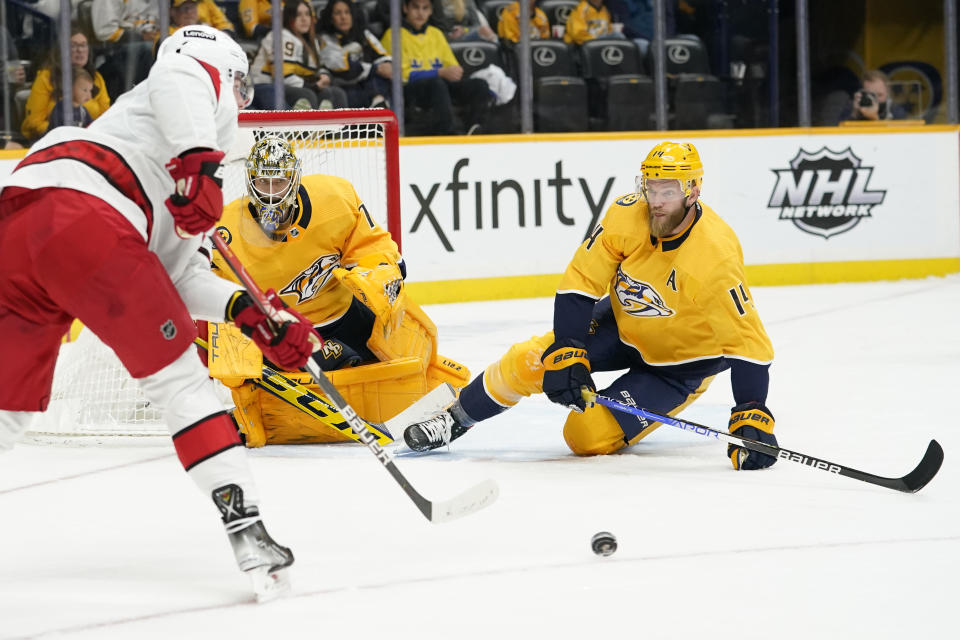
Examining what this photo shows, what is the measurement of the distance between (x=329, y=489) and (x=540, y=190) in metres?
4.08

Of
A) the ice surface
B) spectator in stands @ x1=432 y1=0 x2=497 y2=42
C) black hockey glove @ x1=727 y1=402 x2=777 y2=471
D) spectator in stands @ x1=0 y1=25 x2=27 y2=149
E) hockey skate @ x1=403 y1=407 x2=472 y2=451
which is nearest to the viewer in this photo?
the ice surface

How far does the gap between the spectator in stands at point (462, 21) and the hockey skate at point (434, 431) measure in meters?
4.15

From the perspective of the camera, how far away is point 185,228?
2150 mm

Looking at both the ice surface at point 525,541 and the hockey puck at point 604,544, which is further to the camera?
the hockey puck at point 604,544

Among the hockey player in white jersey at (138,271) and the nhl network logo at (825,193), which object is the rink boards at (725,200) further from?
the hockey player in white jersey at (138,271)

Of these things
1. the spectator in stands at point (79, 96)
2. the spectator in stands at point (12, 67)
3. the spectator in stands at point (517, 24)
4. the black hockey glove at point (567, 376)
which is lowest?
the black hockey glove at point (567, 376)

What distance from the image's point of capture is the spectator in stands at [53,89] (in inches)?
234

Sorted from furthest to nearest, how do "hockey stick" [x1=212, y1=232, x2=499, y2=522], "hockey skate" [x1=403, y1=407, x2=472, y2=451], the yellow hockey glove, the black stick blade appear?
the yellow hockey glove
"hockey skate" [x1=403, y1=407, x2=472, y2=451]
the black stick blade
"hockey stick" [x1=212, y1=232, x2=499, y2=522]

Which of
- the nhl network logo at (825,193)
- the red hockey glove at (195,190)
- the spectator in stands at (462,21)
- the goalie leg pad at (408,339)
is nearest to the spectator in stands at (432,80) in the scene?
the spectator in stands at (462,21)

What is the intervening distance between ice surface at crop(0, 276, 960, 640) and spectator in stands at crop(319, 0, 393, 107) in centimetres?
334

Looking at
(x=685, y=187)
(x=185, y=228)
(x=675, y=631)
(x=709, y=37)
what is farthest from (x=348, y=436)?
(x=709, y=37)

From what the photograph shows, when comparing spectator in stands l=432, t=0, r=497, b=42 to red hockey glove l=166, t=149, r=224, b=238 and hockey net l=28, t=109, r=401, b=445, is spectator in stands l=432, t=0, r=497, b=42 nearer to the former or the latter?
hockey net l=28, t=109, r=401, b=445

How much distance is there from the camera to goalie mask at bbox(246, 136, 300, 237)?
3404 millimetres

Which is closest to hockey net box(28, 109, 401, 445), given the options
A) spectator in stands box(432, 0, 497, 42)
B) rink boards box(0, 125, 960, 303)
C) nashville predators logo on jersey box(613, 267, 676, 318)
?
nashville predators logo on jersey box(613, 267, 676, 318)
